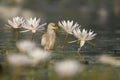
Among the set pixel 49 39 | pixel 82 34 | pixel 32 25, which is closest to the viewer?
pixel 32 25

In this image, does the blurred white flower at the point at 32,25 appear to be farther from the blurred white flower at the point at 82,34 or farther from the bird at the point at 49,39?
the bird at the point at 49,39

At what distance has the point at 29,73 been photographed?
7.25 meters

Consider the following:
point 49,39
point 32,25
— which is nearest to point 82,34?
point 32,25

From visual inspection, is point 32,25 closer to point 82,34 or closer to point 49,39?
point 82,34

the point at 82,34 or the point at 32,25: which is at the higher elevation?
the point at 32,25

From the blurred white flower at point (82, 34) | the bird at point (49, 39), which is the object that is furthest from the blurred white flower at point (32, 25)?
the bird at point (49, 39)

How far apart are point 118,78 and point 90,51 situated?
509cm

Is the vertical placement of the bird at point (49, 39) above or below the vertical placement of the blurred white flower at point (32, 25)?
below

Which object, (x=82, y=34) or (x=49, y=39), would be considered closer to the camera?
(x=82, y=34)

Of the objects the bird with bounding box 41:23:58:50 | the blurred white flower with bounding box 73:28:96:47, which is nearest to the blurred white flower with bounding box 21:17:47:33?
the blurred white flower with bounding box 73:28:96:47

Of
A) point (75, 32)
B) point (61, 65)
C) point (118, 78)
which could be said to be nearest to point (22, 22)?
point (75, 32)

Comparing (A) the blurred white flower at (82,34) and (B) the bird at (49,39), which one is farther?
(B) the bird at (49,39)

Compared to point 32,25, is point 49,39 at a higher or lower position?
lower

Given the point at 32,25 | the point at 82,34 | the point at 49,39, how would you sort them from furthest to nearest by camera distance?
the point at 49,39
the point at 82,34
the point at 32,25
